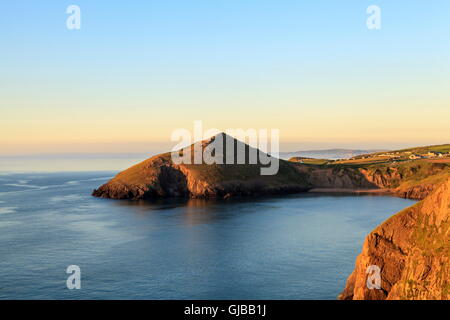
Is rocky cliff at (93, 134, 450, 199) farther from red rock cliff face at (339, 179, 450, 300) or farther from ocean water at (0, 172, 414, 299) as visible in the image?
red rock cliff face at (339, 179, 450, 300)

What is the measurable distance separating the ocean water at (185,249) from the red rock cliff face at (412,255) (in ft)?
29.2

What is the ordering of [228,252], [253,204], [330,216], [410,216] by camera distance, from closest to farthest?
[410,216], [228,252], [330,216], [253,204]

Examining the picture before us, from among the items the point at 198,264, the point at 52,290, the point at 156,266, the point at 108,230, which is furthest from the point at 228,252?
the point at 108,230

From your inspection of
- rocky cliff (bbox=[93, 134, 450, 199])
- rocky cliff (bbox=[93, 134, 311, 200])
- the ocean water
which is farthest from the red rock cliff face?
rocky cliff (bbox=[93, 134, 311, 200])

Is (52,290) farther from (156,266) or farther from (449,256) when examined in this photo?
(449,256)

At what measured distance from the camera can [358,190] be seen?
18025 centimetres

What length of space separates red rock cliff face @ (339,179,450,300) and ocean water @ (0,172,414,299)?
891cm

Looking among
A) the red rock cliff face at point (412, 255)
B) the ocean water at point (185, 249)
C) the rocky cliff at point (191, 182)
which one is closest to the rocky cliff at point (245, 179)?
the rocky cliff at point (191, 182)

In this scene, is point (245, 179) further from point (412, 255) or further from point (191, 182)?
point (412, 255)

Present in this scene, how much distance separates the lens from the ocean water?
51.1 m

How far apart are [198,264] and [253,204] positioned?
79906mm

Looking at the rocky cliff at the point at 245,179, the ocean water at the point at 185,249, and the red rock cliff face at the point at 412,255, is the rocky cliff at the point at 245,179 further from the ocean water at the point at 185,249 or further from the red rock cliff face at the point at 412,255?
the red rock cliff face at the point at 412,255

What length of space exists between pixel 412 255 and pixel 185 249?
44.8 metres

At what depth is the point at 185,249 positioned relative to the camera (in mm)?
74125
